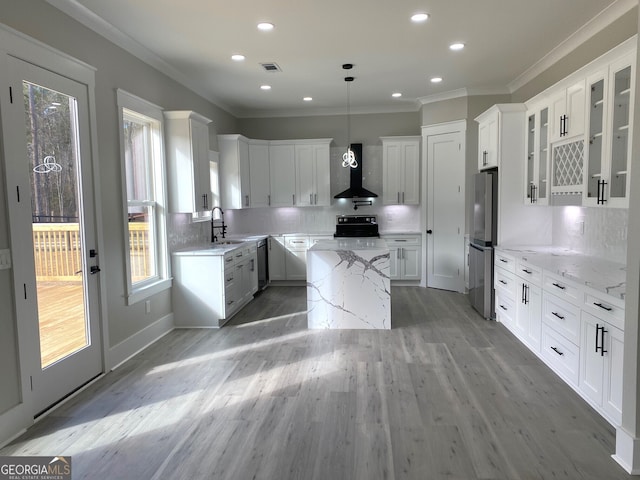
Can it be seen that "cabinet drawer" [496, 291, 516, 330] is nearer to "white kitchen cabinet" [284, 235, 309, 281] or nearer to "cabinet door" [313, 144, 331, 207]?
"white kitchen cabinet" [284, 235, 309, 281]

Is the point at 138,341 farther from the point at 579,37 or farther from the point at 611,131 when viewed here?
the point at 579,37

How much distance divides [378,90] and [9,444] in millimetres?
5723

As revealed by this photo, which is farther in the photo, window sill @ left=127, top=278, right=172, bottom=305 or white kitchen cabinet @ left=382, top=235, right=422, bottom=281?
white kitchen cabinet @ left=382, top=235, right=422, bottom=281

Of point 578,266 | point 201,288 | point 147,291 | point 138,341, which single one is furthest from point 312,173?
point 578,266

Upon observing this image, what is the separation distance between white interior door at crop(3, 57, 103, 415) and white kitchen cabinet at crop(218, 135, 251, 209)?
3.38 m

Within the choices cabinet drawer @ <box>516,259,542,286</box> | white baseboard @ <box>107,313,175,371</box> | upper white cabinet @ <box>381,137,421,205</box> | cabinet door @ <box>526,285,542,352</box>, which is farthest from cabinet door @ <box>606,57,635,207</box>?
white baseboard @ <box>107,313,175,371</box>

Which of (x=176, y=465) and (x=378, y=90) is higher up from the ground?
(x=378, y=90)

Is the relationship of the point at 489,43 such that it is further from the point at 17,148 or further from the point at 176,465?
the point at 176,465

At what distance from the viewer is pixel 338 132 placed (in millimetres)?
7668

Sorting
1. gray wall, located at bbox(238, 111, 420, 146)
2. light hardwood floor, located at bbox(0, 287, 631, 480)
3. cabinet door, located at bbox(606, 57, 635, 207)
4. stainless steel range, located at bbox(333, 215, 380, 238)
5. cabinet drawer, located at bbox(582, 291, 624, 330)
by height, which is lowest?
light hardwood floor, located at bbox(0, 287, 631, 480)

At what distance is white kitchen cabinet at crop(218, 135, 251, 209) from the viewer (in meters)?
6.82

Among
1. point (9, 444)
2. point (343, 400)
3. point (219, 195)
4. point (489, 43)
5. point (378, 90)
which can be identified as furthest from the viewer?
point (219, 195)

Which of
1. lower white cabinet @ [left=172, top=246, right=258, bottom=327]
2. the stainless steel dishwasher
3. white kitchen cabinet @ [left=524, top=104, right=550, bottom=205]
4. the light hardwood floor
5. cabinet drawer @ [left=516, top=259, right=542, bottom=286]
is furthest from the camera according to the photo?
the stainless steel dishwasher

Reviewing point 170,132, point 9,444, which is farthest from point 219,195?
point 9,444
